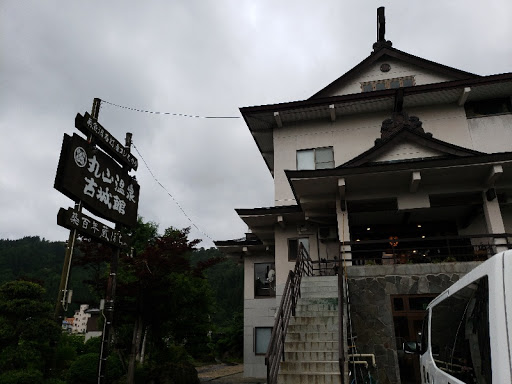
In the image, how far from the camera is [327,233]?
15.2 metres

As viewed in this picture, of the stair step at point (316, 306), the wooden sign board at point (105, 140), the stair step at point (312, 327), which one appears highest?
the wooden sign board at point (105, 140)

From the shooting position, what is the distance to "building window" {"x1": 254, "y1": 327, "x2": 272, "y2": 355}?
16969mm

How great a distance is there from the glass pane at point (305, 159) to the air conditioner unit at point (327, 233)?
3.01 metres

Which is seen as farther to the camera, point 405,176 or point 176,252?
point 176,252

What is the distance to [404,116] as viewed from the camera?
15.7m

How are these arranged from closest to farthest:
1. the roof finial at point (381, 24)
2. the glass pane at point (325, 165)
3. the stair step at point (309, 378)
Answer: the stair step at point (309, 378) → the glass pane at point (325, 165) → the roof finial at point (381, 24)

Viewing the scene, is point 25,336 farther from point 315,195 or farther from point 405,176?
point 405,176

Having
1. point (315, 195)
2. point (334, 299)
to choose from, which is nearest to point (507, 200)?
point (315, 195)

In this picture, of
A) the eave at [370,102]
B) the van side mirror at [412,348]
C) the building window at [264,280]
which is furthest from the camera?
the building window at [264,280]

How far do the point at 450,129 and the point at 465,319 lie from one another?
13691 mm

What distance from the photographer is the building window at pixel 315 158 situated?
16.3 meters

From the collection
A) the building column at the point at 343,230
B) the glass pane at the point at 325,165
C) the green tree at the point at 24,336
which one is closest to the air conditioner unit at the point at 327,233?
the building column at the point at 343,230

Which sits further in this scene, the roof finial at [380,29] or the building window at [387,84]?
the roof finial at [380,29]

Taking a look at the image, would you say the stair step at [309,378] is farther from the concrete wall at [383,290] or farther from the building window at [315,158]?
the building window at [315,158]
